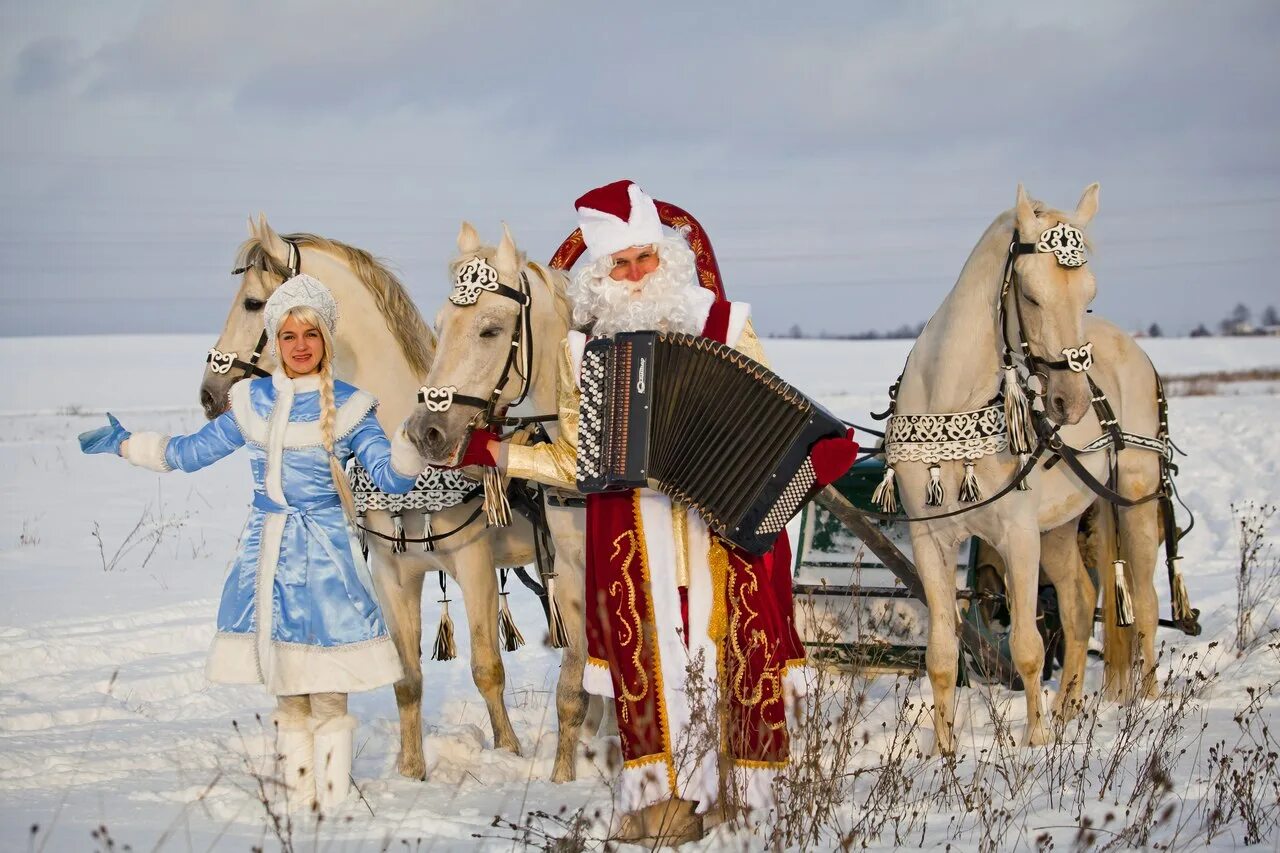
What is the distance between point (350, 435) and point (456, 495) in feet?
2.39

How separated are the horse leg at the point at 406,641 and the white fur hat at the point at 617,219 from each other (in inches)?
71.8

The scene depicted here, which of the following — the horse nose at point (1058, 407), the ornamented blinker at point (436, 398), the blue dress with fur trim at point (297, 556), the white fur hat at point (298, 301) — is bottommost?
the blue dress with fur trim at point (297, 556)

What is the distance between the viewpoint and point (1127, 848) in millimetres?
4285

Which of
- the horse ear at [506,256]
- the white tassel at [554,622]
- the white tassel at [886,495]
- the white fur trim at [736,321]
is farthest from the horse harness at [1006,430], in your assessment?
the horse ear at [506,256]

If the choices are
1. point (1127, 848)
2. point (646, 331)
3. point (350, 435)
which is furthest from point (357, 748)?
point (1127, 848)

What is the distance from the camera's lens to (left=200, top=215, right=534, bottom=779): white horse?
5625mm

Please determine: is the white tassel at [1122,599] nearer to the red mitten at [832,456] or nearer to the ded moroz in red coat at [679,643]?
the ded moroz in red coat at [679,643]

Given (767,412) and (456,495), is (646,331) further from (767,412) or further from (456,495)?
(456,495)

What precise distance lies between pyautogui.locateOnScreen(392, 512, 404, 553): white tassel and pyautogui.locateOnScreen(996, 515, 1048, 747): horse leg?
2.78 meters

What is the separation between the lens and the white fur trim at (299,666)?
4.84 meters

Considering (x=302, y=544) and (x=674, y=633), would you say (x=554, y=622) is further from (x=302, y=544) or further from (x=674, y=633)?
(x=302, y=544)

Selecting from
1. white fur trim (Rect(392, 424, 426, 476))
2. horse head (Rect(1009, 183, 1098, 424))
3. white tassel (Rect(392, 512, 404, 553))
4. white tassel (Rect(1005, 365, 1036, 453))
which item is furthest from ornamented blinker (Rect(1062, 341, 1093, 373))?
white tassel (Rect(392, 512, 404, 553))

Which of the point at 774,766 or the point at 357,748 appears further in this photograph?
the point at 357,748

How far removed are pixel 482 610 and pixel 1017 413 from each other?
2563 millimetres
